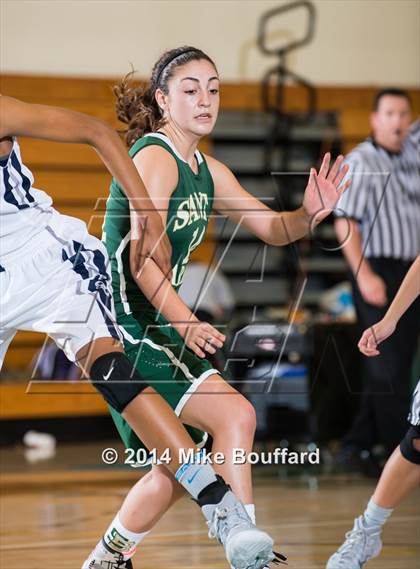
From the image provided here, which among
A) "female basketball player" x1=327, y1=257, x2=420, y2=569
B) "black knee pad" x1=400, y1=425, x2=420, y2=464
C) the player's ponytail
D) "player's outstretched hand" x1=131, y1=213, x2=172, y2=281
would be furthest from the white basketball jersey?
"black knee pad" x1=400, y1=425, x2=420, y2=464

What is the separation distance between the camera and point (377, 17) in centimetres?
945

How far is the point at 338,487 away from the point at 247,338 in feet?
3.57

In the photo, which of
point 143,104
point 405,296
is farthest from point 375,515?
point 143,104

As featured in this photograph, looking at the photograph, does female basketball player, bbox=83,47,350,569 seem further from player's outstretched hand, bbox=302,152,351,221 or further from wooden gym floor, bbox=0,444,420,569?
wooden gym floor, bbox=0,444,420,569

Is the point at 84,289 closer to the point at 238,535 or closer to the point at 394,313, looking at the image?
the point at 238,535

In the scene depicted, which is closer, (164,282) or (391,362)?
(164,282)

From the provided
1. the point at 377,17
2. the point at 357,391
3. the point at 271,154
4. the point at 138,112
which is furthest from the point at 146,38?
the point at 138,112

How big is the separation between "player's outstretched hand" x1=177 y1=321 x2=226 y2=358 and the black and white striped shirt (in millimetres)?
3006

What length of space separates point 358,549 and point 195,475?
3.42 feet

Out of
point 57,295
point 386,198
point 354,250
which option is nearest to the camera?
point 57,295

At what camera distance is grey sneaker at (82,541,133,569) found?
11.4ft

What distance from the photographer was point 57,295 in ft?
9.73

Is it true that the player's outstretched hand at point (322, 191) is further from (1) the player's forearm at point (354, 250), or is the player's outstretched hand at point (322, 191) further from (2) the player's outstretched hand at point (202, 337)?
(1) the player's forearm at point (354, 250)

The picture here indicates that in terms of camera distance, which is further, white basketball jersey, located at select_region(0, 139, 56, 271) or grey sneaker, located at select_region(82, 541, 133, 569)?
grey sneaker, located at select_region(82, 541, 133, 569)
